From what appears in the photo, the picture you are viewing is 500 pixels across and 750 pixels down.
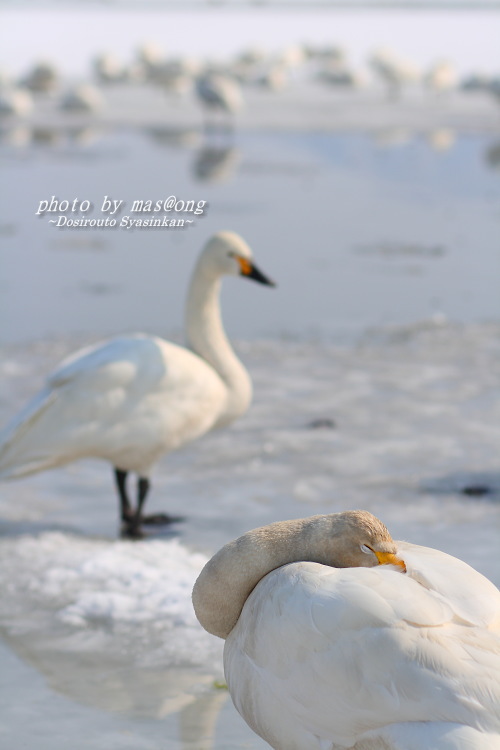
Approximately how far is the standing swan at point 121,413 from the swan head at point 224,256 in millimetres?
562

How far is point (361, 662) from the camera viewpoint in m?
2.44

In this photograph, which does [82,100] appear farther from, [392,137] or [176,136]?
[392,137]

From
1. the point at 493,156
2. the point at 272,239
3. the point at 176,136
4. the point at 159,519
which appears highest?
the point at 159,519

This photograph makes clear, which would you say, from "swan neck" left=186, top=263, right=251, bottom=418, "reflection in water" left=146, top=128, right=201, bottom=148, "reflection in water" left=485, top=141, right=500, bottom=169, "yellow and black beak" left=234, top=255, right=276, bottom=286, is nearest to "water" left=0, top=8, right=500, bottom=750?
"swan neck" left=186, top=263, right=251, bottom=418

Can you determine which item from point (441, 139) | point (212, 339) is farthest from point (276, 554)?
point (441, 139)

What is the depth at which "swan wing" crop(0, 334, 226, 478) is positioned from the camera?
462 centimetres

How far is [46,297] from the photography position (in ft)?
29.6

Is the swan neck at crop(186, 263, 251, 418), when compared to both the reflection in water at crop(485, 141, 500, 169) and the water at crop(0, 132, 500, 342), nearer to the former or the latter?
the water at crop(0, 132, 500, 342)

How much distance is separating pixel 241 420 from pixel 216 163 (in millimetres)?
11023

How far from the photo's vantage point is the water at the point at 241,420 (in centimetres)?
352

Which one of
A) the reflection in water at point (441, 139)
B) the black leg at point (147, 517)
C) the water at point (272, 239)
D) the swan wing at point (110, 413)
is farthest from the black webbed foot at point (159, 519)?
the reflection in water at point (441, 139)

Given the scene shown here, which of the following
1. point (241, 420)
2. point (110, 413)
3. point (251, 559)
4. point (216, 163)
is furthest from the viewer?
point (216, 163)

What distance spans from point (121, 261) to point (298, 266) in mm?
1622

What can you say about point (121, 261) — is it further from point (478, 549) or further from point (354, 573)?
point (354, 573)
